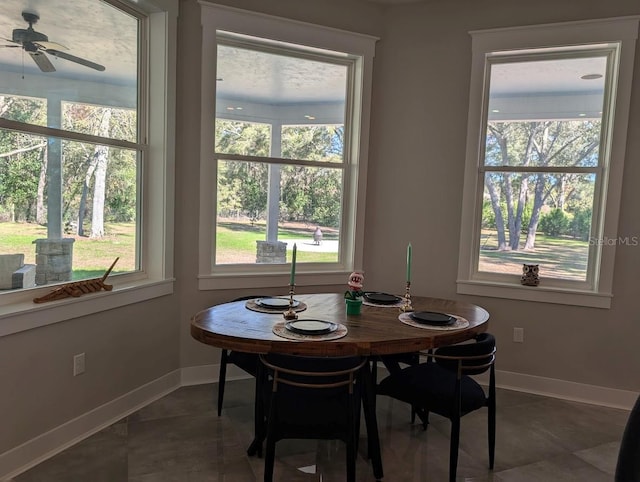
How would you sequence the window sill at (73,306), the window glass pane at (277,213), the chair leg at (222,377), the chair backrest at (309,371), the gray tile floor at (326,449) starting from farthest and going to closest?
the window glass pane at (277,213)
the chair leg at (222,377)
the gray tile floor at (326,449)
the window sill at (73,306)
the chair backrest at (309,371)

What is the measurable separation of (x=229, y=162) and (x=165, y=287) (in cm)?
101

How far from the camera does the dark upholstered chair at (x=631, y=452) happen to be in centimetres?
104

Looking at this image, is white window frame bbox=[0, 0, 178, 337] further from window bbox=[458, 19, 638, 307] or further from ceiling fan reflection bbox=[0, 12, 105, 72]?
window bbox=[458, 19, 638, 307]

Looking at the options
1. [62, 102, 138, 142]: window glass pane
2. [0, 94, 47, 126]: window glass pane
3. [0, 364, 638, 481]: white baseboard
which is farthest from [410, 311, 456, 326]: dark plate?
[0, 94, 47, 126]: window glass pane

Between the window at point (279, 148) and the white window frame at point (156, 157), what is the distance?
0.80 ft

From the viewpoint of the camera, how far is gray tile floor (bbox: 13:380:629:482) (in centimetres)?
219

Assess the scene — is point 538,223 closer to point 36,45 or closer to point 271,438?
point 271,438

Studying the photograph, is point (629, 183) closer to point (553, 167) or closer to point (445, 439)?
point (553, 167)

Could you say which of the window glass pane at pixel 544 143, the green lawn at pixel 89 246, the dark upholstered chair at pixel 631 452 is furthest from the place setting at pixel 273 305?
the window glass pane at pixel 544 143

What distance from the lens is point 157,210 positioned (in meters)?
3.01

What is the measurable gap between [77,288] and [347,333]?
4.97 ft

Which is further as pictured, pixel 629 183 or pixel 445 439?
pixel 629 183


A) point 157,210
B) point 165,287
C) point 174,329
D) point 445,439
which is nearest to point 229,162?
point 157,210

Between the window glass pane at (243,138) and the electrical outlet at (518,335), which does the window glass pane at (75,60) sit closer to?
the window glass pane at (243,138)
